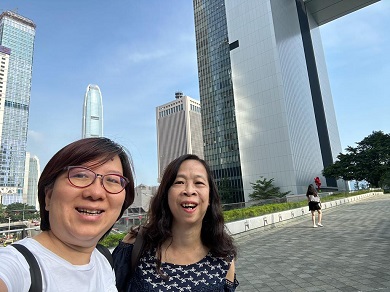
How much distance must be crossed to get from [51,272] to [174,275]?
→ 104 centimetres

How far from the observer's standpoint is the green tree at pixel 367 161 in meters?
39.2

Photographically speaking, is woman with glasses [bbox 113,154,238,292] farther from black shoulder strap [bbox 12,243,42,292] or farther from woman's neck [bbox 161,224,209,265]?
black shoulder strap [bbox 12,243,42,292]

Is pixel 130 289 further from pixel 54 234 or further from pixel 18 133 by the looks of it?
pixel 18 133

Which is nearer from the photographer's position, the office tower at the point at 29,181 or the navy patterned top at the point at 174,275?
the navy patterned top at the point at 174,275

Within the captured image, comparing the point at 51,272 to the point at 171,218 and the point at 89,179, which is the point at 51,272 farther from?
the point at 171,218

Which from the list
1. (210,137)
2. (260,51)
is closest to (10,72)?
(210,137)

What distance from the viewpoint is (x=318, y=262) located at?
5.65 m

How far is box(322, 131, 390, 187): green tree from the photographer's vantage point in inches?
1544

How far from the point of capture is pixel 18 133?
81.4m

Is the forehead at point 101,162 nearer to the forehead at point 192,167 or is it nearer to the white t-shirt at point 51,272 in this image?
the white t-shirt at point 51,272

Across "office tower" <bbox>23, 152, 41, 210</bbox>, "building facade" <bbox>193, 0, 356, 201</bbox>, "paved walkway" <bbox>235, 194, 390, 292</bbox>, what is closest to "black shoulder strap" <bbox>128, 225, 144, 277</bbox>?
"paved walkway" <bbox>235, 194, 390, 292</bbox>

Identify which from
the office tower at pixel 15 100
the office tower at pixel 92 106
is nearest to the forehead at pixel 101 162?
the office tower at pixel 15 100

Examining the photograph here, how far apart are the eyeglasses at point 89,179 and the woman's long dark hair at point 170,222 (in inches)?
Result: 31.3

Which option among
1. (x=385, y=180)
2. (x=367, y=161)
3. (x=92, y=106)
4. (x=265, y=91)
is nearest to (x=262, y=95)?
(x=265, y=91)
